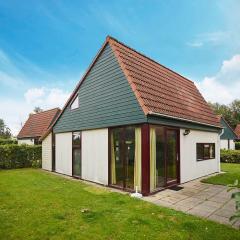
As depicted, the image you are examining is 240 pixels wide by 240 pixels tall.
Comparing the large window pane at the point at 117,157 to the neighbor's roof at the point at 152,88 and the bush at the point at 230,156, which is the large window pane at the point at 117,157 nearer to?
the neighbor's roof at the point at 152,88

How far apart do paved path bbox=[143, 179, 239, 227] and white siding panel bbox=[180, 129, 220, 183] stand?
1.21m

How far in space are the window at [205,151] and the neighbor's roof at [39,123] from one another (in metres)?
19.1

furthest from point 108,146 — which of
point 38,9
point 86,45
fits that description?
point 86,45

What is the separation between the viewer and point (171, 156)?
11.7m

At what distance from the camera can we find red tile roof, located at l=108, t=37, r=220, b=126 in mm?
10625

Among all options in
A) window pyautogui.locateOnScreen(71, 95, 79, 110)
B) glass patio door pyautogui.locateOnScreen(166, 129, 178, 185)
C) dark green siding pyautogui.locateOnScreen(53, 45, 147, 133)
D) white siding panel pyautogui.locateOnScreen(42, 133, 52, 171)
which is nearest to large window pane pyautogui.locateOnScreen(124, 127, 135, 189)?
dark green siding pyautogui.locateOnScreen(53, 45, 147, 133)

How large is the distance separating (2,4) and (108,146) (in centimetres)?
934

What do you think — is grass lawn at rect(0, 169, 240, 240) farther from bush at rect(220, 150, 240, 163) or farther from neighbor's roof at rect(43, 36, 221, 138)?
bush at rect(220, 150, 240, 163)

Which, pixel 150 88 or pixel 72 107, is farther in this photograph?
pixel 72 107

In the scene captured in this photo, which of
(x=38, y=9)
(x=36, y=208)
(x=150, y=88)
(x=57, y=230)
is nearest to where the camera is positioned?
(x=57, y=230)

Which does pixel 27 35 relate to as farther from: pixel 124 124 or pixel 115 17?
pixel 124 124

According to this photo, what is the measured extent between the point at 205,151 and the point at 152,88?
6.22 meters

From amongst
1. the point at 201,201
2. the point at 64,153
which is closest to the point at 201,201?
the point at 201,201

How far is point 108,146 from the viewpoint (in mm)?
12000
